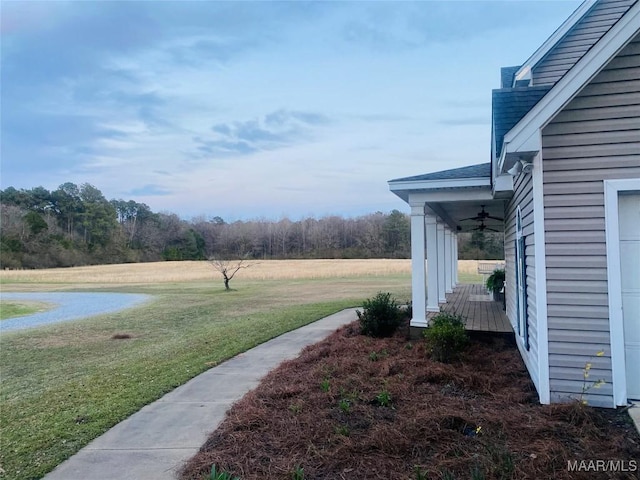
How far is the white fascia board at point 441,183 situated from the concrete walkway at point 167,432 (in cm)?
361

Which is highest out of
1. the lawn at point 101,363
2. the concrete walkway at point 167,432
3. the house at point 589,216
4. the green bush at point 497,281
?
the house at point 589,216

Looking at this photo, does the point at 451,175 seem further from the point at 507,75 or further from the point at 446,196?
the point at 507,75

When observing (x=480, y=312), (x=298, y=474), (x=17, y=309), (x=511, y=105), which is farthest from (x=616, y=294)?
(x=17, y=309)

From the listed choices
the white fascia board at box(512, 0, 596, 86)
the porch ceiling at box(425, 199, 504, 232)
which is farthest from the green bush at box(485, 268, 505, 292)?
the white fascia board at box(512, 0, 596, 86)

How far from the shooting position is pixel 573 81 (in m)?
3.73

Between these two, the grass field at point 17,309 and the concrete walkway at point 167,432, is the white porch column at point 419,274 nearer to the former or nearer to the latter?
the concrete walkway at point 167,432

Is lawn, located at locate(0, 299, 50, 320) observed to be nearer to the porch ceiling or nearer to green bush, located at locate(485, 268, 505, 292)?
the porch ceiling

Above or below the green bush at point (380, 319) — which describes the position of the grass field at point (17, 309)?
below

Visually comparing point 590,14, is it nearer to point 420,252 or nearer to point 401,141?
point 420,252

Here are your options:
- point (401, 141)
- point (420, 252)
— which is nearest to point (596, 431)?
point (420, 252)

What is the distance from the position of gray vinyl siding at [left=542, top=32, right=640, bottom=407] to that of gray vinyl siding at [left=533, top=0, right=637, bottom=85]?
281cm

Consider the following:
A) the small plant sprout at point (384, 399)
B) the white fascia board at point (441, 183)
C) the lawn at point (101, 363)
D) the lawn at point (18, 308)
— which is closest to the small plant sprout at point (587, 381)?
the small plant sprout at point (384, 399)

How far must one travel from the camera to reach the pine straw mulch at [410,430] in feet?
9.52

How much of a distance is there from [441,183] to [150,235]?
61.4 meters
